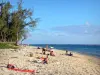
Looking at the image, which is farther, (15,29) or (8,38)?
(8,38)

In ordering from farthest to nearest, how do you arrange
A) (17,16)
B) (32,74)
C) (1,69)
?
1. (17,16)
2. (1,69)
3. (32,74)

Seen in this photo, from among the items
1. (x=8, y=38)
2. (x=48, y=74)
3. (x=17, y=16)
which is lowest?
(x=48, y=74)

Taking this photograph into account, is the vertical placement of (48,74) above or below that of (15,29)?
below

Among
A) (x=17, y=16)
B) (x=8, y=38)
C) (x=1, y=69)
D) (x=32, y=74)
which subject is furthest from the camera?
(x=8, y=38)

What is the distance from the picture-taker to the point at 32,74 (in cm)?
1978

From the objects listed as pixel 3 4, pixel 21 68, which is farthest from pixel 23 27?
pixel 21 68

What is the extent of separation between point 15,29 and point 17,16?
3588 millimetres

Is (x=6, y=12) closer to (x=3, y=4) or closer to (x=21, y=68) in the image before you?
(x=3, y=4)

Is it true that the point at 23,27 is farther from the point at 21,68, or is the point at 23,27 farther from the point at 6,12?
the point at 21,68

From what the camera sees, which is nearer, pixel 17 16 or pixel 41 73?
Answer: pixel 41 73

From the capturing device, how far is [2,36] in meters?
59.8

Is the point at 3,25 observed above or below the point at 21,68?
above

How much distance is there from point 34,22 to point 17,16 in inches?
169

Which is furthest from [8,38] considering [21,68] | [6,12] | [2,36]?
[21,68]
